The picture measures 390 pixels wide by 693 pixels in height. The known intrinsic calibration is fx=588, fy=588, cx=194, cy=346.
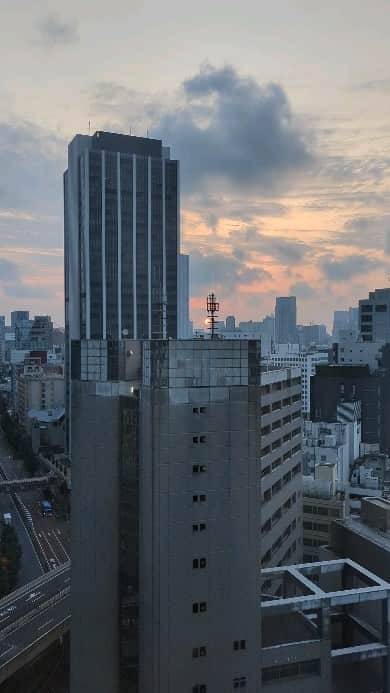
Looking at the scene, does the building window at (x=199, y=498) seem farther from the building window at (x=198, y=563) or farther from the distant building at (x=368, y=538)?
the distant building at (x=368, y=538)

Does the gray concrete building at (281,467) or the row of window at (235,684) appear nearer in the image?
the row of window at (235,684)

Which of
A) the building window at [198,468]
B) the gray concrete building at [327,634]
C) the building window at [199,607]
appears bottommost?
the gray concrete building at [327,634]

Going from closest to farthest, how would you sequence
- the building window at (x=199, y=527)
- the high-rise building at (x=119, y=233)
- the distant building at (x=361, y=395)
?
the building window at (x=199, y=527) < the distant building at (x=361, y=395) < the high-rise building at (x=119, y=233)

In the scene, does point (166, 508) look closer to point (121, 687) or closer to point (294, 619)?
point (121, 687)

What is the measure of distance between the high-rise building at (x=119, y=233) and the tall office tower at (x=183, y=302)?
3653 millimetres

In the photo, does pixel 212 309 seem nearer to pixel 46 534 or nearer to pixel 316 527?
pixel 316 527

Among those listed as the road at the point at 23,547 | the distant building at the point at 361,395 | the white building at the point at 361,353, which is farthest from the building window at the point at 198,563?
the white building at the point at 361,353

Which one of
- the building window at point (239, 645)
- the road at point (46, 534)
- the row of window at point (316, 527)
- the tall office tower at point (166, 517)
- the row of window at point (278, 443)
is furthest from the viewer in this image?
the road at point (46, 534)

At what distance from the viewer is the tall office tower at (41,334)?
171875mm

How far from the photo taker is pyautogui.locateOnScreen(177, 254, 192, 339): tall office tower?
69150mm

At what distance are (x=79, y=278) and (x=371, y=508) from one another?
45.9 meters

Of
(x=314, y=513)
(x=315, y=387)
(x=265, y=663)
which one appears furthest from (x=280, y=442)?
(x=315, y=387)

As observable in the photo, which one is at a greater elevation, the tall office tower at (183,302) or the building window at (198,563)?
the tall office tower at (183,302)

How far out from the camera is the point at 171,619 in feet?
48.7
